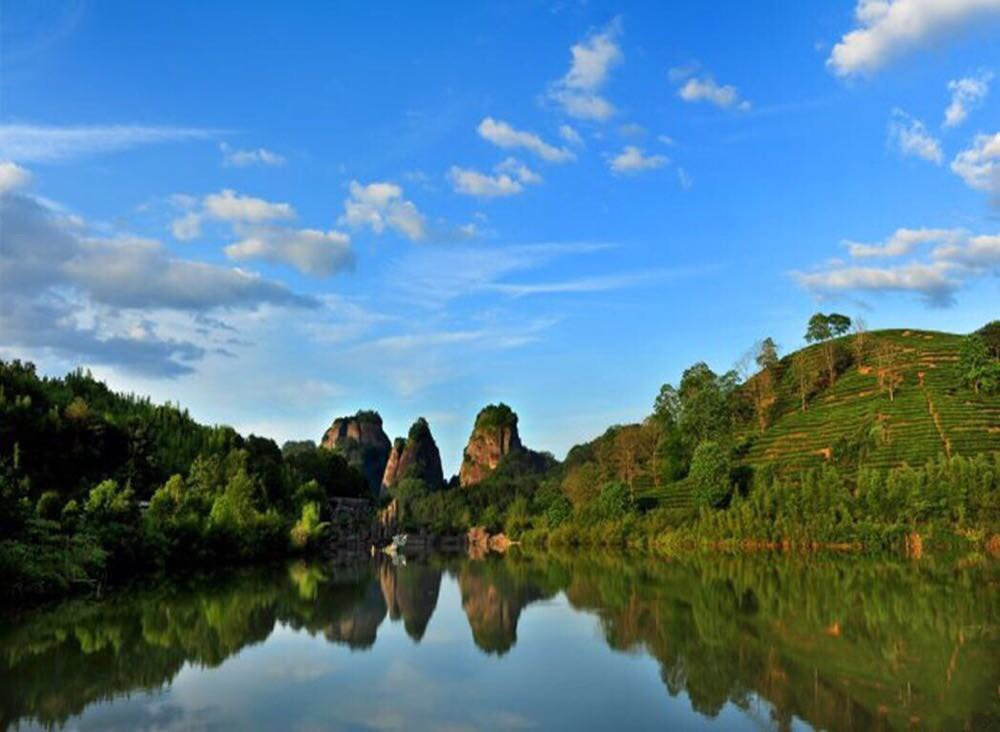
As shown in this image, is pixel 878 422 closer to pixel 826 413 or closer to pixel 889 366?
pixel 826 413

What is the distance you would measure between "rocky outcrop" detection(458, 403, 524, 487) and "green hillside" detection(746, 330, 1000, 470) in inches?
2751

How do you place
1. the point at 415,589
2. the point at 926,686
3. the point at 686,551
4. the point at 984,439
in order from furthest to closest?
the point at 984,439, the point at 686,551, the point at 415,589, the point at 926,686

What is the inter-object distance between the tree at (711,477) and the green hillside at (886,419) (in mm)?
7117

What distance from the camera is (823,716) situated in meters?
12.2

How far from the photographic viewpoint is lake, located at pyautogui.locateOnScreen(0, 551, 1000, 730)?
12.7 metres

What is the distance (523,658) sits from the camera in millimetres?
18484

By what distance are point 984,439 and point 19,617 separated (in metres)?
68.5

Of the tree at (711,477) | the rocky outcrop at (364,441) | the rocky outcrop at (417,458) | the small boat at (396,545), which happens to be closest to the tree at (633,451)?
the tree at (711,477)

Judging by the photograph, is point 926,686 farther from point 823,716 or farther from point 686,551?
point 686,551

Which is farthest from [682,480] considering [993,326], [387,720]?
[387,720]

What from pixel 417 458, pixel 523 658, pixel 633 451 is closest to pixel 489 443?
pixel 417 458

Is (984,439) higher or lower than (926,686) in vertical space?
higher

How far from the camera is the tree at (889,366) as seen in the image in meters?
83.9

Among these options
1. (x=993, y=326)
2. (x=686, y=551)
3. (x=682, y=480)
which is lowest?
(x=686, y=551)
